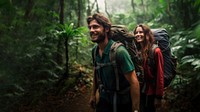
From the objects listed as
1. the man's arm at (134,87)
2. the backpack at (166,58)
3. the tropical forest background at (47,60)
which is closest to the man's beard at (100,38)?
the man's arm at (134,87)

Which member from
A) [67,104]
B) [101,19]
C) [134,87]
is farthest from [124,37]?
[67,104]

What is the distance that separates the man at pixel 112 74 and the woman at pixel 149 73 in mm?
648

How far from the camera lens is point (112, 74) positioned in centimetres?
269

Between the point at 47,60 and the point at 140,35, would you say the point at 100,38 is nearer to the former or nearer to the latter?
the point at 140,35

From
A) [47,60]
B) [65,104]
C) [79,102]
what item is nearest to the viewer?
[65,104]

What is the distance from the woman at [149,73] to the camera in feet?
10.6

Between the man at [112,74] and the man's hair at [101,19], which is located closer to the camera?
the man at [112,74]

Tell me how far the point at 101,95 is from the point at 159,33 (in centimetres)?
145

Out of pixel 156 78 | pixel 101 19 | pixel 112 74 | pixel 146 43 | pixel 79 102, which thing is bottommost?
pixel 79 102

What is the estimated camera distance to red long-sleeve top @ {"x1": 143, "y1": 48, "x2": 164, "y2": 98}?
10.6 ft

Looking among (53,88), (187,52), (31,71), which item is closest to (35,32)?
(31,71)

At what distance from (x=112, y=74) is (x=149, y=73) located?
0.92 meters

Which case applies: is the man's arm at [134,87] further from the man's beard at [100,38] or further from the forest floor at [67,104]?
the forest floor at [67,104]

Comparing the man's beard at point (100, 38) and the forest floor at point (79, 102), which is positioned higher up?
the man's beard at point (100, 38)
